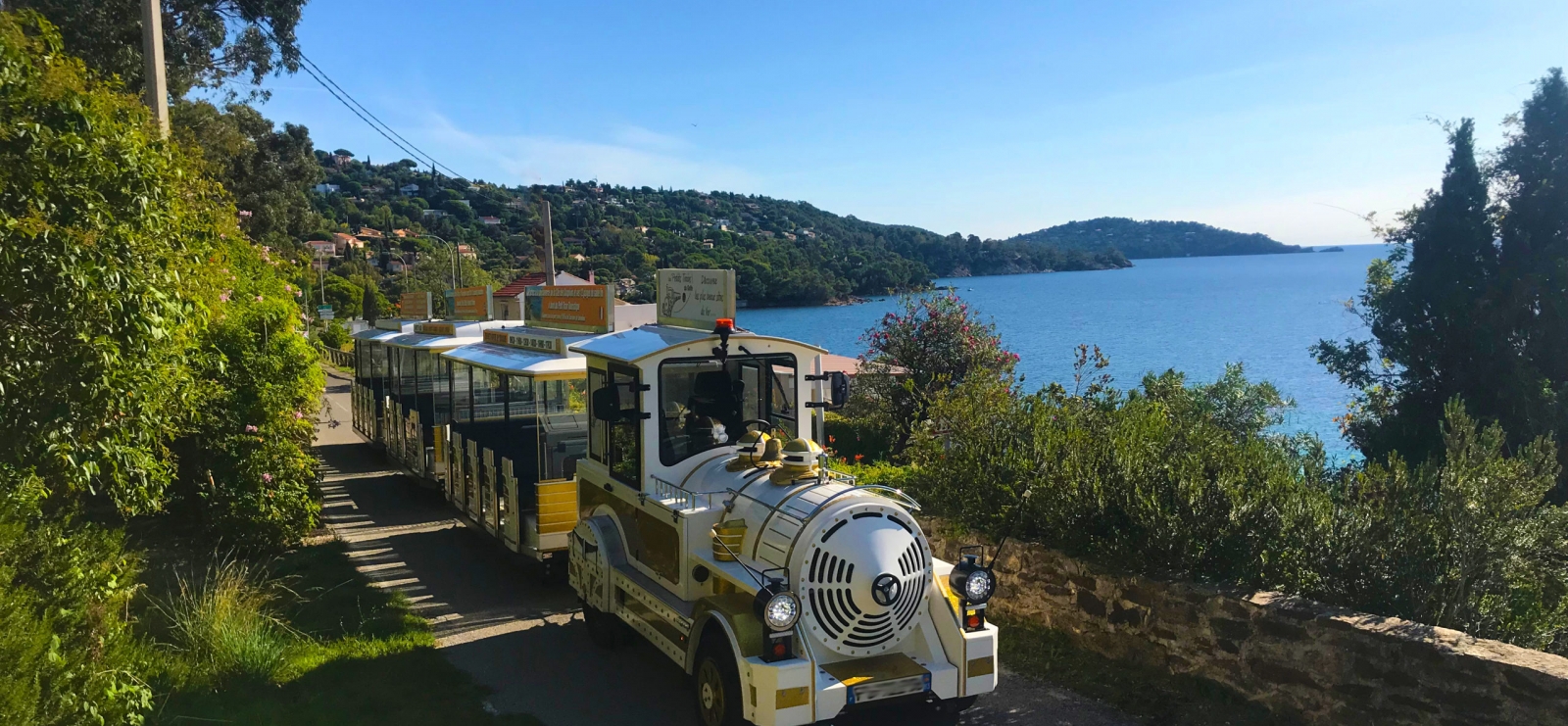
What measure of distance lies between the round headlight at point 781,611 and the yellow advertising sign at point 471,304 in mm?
11328

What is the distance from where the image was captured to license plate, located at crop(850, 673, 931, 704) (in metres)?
5.34

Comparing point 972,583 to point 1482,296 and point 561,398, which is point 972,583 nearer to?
point 561,398

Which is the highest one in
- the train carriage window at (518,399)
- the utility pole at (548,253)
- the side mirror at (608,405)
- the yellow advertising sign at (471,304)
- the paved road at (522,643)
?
the utility pole at (548,253)

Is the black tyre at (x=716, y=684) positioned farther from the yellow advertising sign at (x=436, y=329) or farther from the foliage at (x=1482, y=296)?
the foliage at (x=1482, y=296)

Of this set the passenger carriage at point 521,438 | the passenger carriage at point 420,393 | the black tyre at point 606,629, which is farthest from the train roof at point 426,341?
the black tyre at point 606,629

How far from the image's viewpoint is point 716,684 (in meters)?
5.71

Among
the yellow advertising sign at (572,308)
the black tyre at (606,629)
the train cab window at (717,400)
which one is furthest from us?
the yellow advertising sign at (572,308)

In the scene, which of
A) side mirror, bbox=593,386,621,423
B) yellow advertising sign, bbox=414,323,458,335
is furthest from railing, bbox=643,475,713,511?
yellow advertising sign, bbox=414,323,458,335

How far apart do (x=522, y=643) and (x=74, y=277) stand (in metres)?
4.57

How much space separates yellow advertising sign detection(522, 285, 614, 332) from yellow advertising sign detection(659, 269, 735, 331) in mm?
1795

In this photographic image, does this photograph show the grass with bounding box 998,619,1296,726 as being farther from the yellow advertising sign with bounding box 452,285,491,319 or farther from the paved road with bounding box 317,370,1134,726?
the yellow advertising sign with bounding box 452,285,491,319

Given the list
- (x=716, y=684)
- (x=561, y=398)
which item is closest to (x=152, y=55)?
(x=561, y=398)

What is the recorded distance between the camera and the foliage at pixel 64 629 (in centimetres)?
401

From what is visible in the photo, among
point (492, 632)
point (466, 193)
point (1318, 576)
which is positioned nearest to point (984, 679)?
point (1318, 576)
